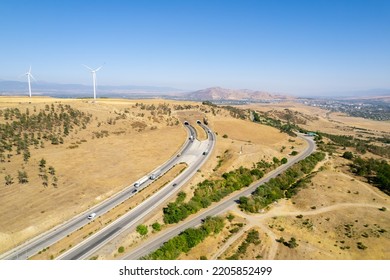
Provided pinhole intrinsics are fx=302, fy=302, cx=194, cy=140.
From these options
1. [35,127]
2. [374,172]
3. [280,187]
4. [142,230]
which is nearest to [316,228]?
[280,187]

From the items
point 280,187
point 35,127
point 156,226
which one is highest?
point 35,127

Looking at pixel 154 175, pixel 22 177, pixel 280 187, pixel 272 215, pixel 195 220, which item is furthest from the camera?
pixel 280 187

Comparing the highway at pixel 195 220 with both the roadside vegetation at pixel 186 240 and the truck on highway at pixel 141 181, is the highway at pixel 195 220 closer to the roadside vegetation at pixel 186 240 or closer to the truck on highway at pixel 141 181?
the roadside vegetation at pixel 186 240

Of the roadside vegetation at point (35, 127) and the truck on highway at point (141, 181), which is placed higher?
the roadside vegetation at point (35, 127)

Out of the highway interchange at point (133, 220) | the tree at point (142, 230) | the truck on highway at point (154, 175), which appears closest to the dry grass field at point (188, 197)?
the tree at point (142, 230)

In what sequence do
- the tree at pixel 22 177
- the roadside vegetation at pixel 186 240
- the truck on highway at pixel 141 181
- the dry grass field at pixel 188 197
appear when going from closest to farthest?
the roadside vegetation at pixel 186 240 < the dry grass field at pixel 188 197 < the tree at pixel 22 177 < the truck on highway at pixel 141 181

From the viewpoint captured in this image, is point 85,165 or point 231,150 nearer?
point 85,165

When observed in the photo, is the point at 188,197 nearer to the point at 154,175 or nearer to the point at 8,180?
the point at 154,175

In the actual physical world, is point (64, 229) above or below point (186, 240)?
above
